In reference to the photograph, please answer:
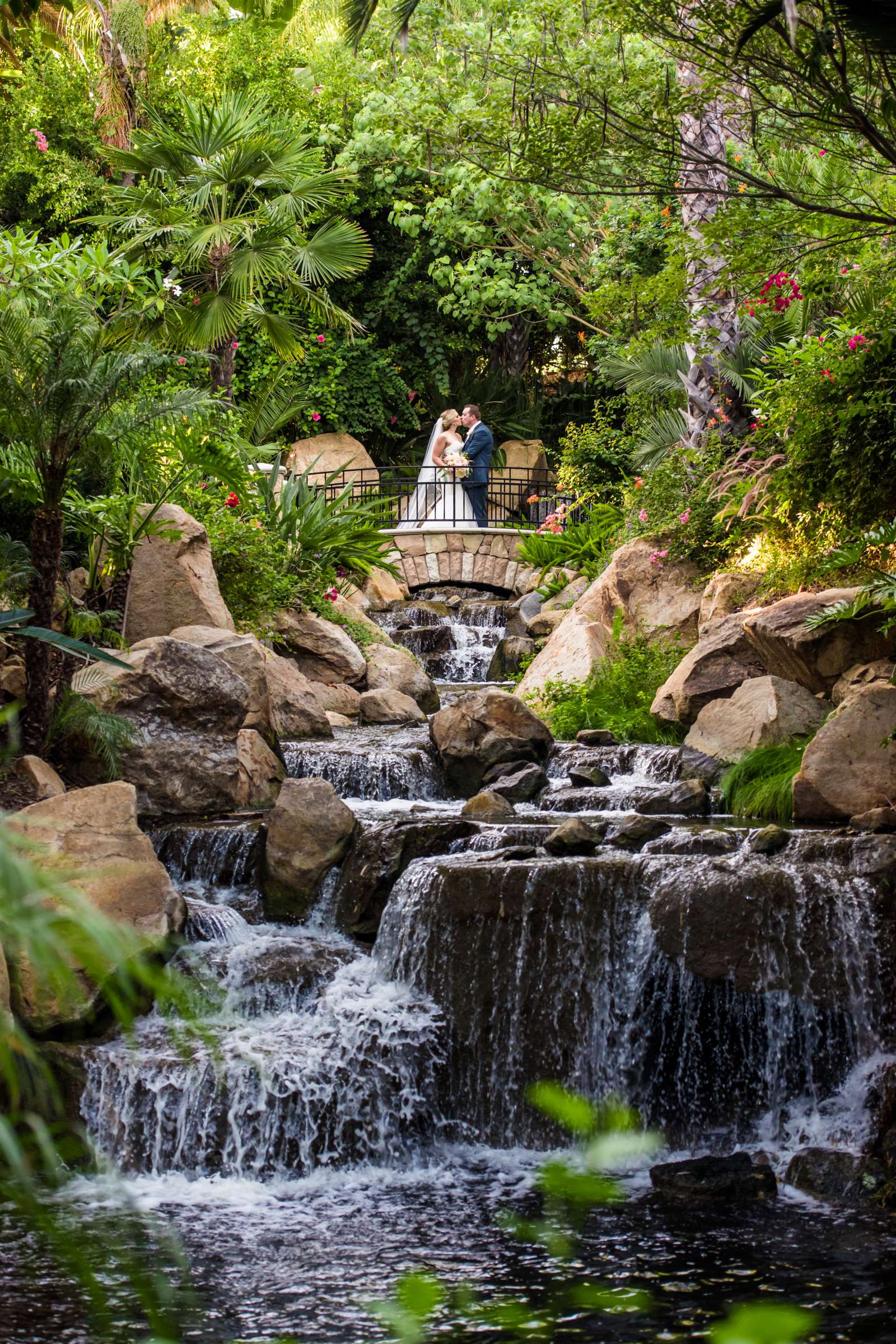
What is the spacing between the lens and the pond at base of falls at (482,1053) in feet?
18.4

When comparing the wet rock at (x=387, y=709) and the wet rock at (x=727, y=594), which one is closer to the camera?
the wet rock at (x=727, y=594)

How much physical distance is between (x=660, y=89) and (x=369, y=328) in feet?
50.4

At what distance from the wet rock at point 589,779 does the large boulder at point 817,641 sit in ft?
5.23

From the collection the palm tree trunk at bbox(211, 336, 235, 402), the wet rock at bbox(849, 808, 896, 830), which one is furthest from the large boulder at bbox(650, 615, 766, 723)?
the palm tree trunk at bbox(211, 336, 235, 402)

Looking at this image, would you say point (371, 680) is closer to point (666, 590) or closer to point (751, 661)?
point (666, 590)

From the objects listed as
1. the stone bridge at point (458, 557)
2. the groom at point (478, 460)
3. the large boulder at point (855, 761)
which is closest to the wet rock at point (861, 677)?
the large boulder at point (855, 761)

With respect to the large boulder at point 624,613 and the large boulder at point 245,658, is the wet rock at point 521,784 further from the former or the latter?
the large boulder at point 624,613

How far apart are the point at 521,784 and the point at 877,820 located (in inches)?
113

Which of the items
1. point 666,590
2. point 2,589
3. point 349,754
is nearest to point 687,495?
point 666,590

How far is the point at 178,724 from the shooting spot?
917cm

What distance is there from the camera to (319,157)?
15.0m

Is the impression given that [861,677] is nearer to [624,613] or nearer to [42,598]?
[624,613]

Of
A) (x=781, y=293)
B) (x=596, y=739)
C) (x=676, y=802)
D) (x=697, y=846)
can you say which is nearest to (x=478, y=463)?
(x=781, y=293)

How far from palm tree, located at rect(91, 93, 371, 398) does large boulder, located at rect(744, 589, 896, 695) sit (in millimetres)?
6811
